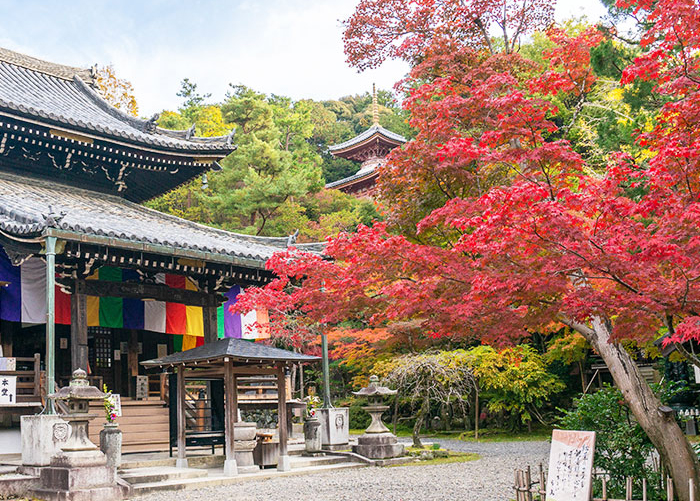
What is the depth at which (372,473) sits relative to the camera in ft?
40.1

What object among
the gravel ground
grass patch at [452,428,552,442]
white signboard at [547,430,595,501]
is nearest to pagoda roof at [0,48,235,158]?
the gravel ground

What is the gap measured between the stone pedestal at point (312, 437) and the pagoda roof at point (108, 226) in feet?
11.6

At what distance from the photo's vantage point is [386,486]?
10.5m

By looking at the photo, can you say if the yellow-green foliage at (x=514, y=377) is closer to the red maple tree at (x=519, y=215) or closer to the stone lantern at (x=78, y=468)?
the red maple tree at (x=519, y=215)

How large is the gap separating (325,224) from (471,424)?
1154 centimetres

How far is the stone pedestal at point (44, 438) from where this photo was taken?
9930 millimetres

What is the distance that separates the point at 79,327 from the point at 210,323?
2856 mm

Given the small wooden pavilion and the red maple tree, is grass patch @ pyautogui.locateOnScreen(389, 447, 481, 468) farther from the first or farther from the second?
Answer: the red maple tree

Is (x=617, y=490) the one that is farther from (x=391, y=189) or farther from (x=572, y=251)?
(x=391, y=189)

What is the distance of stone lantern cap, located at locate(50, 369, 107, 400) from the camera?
9.50m

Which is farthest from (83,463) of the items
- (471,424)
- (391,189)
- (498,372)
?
(471,424)

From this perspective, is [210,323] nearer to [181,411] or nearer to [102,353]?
[102,353]

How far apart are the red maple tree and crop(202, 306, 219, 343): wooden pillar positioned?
401 cm

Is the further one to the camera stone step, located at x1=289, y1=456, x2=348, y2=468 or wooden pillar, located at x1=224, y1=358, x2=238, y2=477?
stone step, located at x1=289, y1=456, x2=348, y2=468
